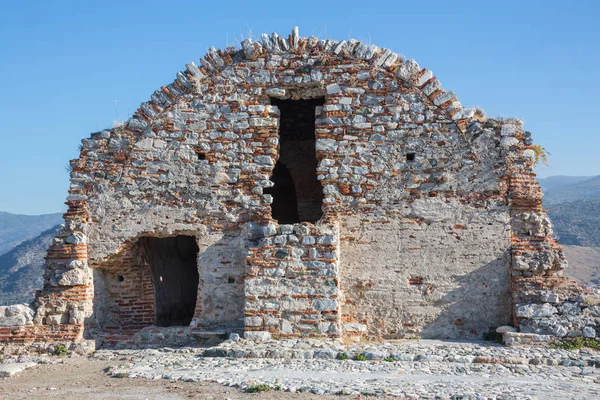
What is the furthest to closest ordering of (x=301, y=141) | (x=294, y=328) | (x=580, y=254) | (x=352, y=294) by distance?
(x=580, y=254), (x=301, y=141), (x=352, y=294), (x=294, y=328)

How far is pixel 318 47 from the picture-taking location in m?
11.0

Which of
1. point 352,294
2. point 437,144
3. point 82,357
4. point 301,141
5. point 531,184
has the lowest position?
point 82,357

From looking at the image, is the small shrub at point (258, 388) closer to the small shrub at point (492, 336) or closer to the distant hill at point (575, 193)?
the small shrub at point (492, 336)

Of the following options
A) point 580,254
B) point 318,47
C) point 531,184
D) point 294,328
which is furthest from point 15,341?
point 580,254

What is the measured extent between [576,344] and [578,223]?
42.5 meters

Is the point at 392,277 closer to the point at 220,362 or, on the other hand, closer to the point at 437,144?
the point at 437,144

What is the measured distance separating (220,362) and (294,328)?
1.41m

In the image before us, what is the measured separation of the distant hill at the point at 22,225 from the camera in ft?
304

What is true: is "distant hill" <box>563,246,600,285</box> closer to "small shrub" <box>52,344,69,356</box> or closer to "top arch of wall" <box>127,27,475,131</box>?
Result: "top arch of wall" <box>127,27,475,131</box>

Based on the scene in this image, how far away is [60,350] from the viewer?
1038 cm

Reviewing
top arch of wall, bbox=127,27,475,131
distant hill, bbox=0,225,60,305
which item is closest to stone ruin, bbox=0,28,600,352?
top arch of wall, bbox=127,27,475,131

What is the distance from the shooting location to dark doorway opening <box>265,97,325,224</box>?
45.4ft

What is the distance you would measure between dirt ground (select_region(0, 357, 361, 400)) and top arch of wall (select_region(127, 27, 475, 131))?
4.20 m

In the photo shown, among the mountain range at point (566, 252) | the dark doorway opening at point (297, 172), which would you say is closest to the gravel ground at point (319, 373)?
the dark doorway opening at point (297, 172)
